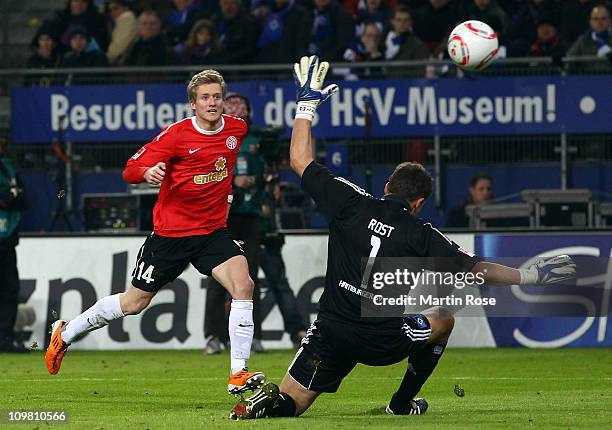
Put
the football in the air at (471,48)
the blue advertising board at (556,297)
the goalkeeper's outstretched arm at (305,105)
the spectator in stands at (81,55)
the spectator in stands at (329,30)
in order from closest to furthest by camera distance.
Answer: the goalkeeper's outstretched arm at (305,105), the football in the air at (471,48), the blue advertising board at (556,297), the spectator in stands at (329,30), the spectator in stands at (81,55)

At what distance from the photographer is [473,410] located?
9.56 meters

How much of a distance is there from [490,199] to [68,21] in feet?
23.5

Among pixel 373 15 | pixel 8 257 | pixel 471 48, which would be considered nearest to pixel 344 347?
pixel 471 48

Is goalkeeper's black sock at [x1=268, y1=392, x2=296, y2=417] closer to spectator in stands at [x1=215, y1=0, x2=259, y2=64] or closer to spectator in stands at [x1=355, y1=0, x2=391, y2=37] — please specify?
spectator in stands at [x1=215, y1=0, x2=259, y2=64]

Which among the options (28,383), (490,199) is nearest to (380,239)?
(28,383)

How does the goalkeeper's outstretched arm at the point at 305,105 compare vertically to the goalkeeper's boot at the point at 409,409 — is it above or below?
above

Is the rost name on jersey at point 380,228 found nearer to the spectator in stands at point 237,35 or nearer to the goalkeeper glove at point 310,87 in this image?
the goalkeeper glove at point 310,87

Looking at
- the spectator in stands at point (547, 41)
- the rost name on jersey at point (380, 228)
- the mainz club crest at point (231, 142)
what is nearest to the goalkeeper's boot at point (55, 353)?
the mainz club crest at point (231, 142)

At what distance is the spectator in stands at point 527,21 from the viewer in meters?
18.7

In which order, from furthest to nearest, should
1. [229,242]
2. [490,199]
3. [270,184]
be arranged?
[490,199] → [270,184] → [229,242]

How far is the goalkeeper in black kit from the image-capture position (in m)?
8.80

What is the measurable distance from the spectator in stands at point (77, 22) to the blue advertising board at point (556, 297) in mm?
7479

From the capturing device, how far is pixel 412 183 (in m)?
8.86

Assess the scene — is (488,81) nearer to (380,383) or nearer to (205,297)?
(205,297)
